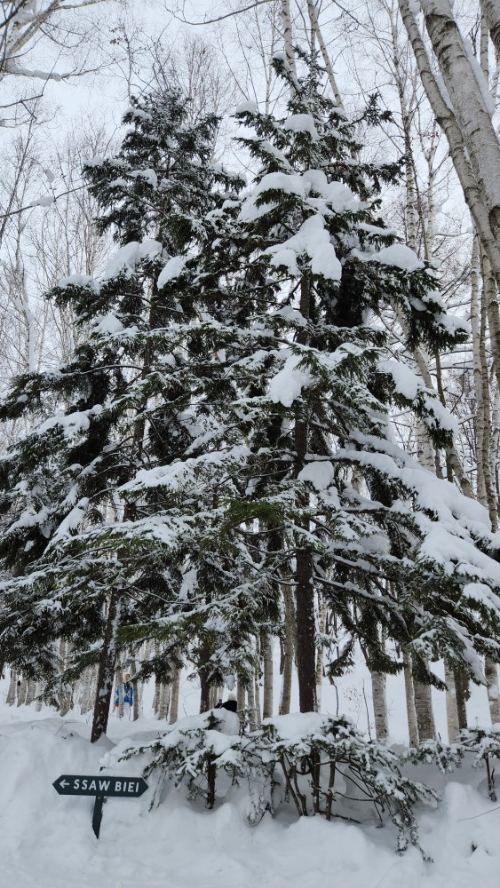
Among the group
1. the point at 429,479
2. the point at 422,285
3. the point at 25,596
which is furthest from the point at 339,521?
the point at 25,596

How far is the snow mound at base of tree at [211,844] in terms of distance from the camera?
3.41 metres

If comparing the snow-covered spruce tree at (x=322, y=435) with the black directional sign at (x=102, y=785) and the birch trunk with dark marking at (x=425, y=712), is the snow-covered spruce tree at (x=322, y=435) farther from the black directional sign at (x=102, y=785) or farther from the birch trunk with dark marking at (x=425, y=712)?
the birch trunk with dark marking at (x=425, y=712)

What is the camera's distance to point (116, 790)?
13.2 feet

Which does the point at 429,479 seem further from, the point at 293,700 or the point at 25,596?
the point at 293,700

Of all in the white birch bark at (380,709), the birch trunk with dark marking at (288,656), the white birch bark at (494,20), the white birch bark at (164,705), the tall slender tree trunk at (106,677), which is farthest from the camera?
the white birch bark at (164,705)

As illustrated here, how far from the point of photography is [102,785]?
403 cm

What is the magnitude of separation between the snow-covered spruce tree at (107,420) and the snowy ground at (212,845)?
60.0 inches

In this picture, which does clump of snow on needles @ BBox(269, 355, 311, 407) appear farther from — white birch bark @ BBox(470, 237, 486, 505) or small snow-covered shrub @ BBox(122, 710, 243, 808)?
white birch bark @ BBox(470, 237, 486, 505)

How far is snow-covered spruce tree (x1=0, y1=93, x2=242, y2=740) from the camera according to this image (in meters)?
5.79

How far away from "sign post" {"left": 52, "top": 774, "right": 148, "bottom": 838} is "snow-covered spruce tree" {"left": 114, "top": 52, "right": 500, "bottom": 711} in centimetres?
129

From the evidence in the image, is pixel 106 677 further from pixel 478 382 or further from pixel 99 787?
pixel 478 382

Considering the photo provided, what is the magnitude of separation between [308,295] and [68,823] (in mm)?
5514

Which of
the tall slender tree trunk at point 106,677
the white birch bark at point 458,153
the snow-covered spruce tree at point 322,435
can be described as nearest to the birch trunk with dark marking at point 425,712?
the snow-covered spruce tree at point 322,435

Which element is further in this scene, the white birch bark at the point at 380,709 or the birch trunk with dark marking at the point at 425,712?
the white birch bark at the point at 380,709
